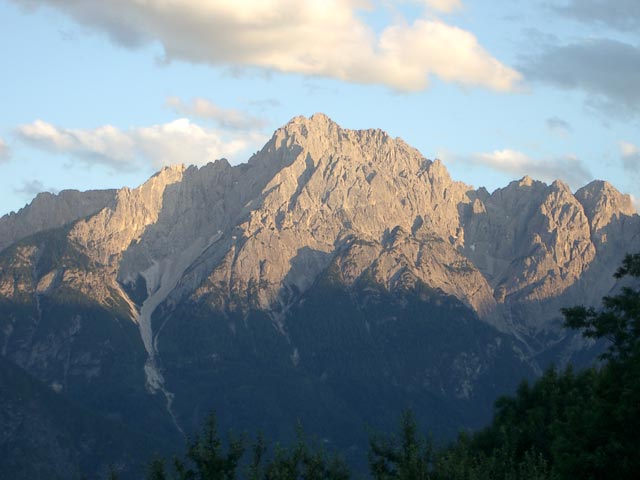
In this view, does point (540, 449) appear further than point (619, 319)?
Yes

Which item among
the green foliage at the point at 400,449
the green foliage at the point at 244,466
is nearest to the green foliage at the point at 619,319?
the green foliage at the point at 400,449

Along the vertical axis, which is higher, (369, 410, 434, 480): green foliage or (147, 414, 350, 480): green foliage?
(369, 410, 434, 480): green foliage

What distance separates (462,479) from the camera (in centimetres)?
9662

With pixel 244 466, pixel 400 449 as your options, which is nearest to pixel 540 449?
pixel 400 449

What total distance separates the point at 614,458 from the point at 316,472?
1045 inches

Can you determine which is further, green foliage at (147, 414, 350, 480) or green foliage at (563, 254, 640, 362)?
green foliage at (563, 254, 640, 362)

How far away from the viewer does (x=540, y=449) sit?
140500 millimetres

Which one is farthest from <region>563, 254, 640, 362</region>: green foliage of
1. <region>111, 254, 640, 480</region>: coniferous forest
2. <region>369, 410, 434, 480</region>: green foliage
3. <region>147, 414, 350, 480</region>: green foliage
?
<region>147, 414, 350, 480</region>: green foliage

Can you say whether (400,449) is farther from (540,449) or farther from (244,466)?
(540,449)

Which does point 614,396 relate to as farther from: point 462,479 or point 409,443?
point 409,443

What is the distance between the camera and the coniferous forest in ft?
304

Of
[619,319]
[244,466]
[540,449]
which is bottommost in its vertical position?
[244,466]

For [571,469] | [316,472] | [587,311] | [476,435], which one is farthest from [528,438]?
[571,469]

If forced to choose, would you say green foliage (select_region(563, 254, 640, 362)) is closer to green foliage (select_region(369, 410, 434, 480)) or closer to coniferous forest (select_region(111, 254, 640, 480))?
coniferous forest (select_region(111, 254, 640, 480))
